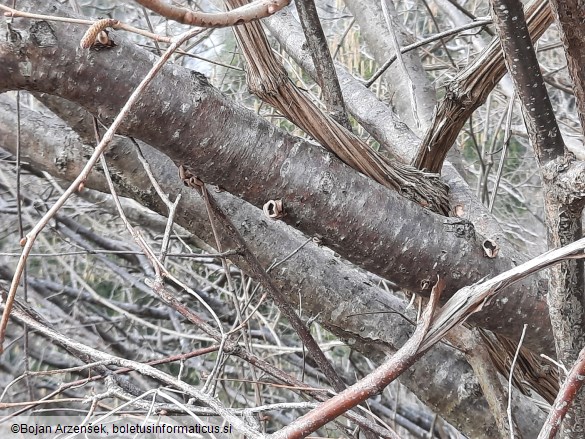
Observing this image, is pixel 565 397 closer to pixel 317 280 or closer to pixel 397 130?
pixel 317 280

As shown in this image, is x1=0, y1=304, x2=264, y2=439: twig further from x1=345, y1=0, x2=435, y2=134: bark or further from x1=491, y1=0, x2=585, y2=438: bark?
x1=345, y1=0, x2=435, y2=134: bark

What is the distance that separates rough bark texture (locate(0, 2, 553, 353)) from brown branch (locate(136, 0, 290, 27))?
28 centimetres

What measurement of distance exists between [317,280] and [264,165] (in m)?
0.36

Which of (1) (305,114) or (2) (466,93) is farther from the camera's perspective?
(2) (466,93)

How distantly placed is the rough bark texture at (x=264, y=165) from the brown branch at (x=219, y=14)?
278 millimetres

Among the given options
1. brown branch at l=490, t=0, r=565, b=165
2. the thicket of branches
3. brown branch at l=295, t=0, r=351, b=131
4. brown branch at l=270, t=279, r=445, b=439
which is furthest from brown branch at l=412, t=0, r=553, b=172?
brown branch at l=270, t=279, r=445, b=439

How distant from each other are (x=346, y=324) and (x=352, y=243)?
1.05 feet

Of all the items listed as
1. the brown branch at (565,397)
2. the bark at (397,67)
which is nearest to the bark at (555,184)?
the brown branch at (565,397)

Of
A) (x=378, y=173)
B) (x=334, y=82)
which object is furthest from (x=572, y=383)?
(x=334, y=82)

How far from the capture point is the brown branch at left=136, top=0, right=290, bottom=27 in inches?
11.8

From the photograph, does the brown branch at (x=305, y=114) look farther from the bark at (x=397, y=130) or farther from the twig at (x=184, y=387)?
the twig at (x=184, y=387)

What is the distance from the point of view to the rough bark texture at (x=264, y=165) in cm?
56

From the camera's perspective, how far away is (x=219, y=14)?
324mm

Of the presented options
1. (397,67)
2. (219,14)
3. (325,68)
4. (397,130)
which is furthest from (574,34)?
(397,67)
